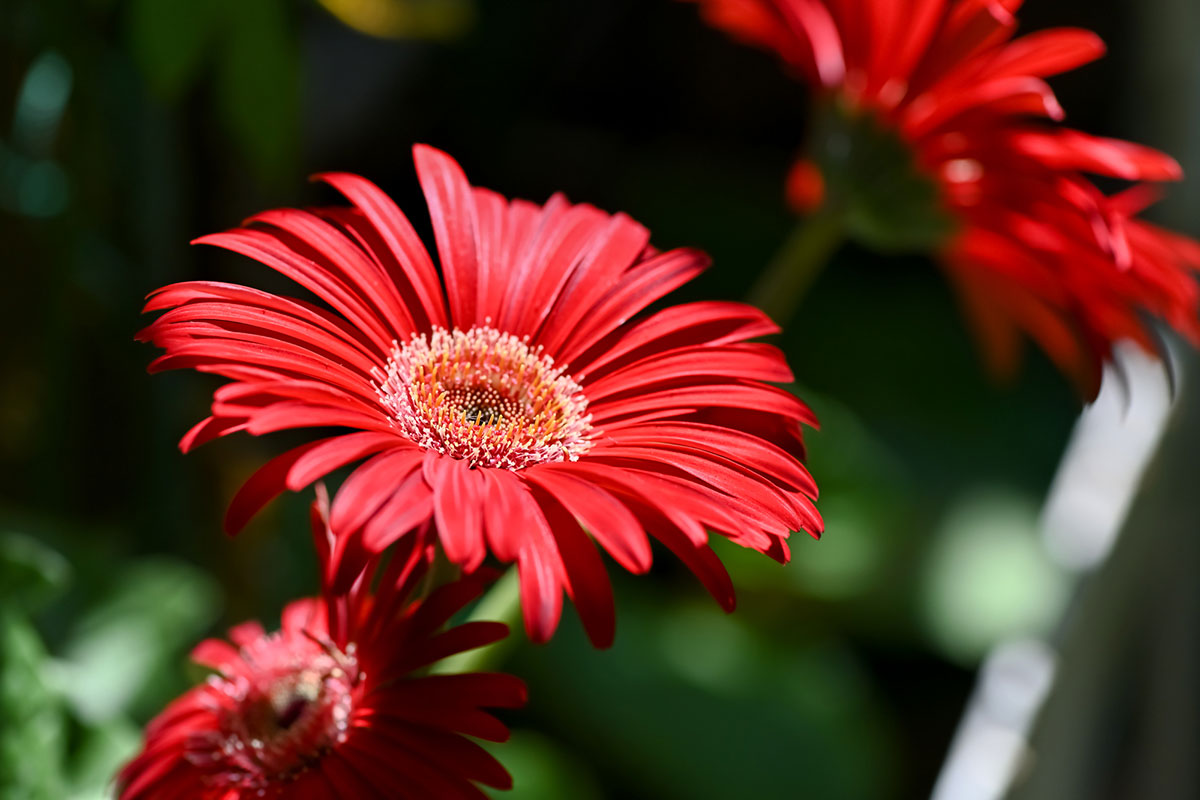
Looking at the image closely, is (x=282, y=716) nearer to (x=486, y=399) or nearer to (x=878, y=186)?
(x=486, y=399)

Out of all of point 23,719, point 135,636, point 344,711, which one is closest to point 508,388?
point 344,711

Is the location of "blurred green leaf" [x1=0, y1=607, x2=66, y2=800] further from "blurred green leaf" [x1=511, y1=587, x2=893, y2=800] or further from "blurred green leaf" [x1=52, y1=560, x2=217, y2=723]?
"blurred green leaf" [x1=511, y1=587, x2=893, y2=800]

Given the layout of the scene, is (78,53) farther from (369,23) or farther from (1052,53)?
(1052,53)

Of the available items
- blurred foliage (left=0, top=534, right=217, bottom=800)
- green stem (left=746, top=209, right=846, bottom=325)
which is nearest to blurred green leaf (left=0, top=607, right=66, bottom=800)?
blurred foliage (left=0, top=534, right=217, bottom=800)

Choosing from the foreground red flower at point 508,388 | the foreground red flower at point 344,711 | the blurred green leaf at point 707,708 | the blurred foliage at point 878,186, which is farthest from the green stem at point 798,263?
the blurred green leaf at point 707,708

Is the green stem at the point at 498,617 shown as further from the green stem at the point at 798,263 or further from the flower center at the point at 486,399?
the green stem at the point at 798,263

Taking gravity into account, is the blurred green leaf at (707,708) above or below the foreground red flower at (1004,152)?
below

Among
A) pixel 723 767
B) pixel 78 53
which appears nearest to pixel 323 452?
pixel 78 53
